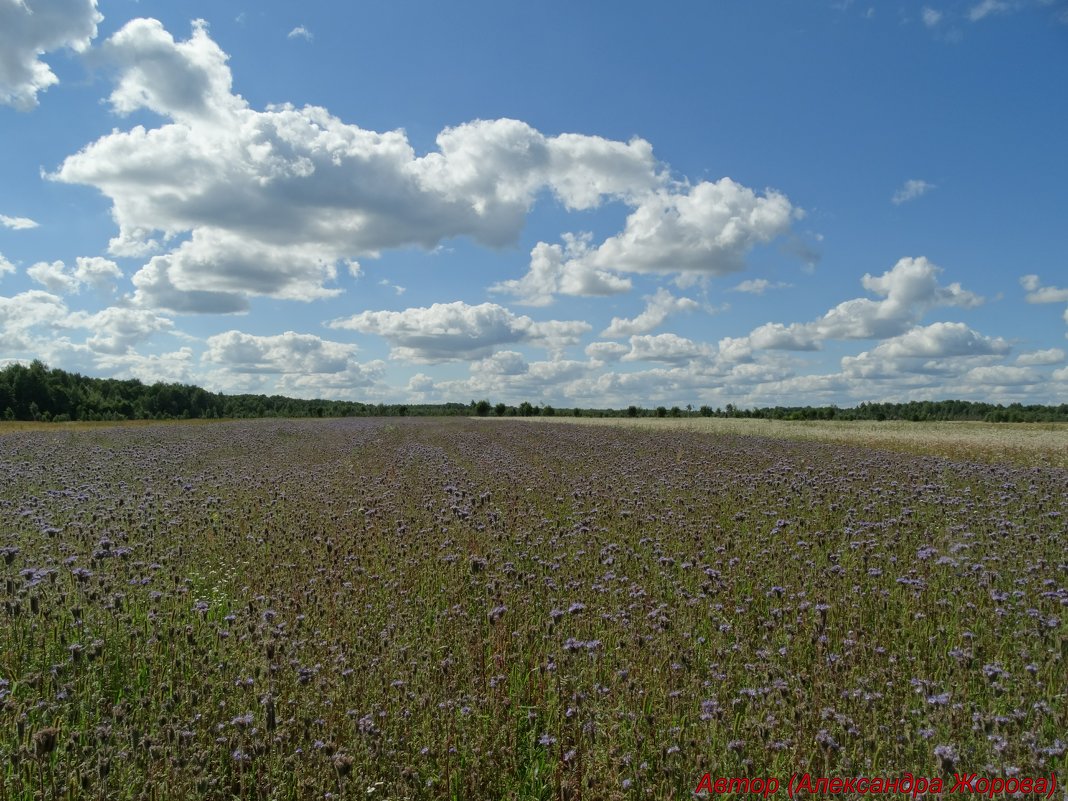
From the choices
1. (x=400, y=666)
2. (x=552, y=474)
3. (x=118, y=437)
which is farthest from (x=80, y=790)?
(x=118, y=437)

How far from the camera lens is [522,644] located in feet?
13.8

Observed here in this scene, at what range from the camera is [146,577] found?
5.09 m

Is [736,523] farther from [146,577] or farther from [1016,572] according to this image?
[146,577]

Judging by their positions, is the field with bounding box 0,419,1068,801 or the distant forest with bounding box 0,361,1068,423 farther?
the distant forest with bounding box 0,361,1068,423

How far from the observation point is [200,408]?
74375 millimetres

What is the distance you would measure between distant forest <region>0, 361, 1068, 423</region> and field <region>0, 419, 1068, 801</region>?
175 feet

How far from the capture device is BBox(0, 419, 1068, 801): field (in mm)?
2965

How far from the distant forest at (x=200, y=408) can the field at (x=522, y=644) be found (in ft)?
175

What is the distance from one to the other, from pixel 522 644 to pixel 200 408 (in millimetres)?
79953

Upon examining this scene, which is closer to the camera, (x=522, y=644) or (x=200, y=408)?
(x=522, y=644)

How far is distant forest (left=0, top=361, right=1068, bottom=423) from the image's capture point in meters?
57.7

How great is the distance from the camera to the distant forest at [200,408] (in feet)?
189

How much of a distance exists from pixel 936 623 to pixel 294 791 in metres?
4.25

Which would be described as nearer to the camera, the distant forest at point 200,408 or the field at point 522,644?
the field at point 522,644
